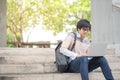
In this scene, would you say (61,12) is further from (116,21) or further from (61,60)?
(61,60)

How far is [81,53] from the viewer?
612 cm

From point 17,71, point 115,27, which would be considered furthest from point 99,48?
point 115,27

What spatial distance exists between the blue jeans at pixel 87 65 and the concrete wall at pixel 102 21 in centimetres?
365

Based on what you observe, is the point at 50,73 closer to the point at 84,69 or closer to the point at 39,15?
the point at 84,69

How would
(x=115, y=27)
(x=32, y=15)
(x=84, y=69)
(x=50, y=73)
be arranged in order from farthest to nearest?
1. (x=32, y=15)
2. (x=115, y=27)
3. (x=50, y=73)
4. (x=84, y=69)

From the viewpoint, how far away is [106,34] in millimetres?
9828

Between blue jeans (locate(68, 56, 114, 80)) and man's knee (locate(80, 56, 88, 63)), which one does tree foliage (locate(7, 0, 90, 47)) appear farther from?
man's knee (locate(80, 56, 88, 63))

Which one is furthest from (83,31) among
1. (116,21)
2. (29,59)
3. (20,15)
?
(20,15)

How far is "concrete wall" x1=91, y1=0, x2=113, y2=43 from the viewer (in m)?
9.77

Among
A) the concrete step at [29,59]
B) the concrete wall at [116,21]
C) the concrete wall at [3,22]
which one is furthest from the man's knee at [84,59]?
the concrete wall at [3,22]

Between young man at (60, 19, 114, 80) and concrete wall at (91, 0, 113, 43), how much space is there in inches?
142

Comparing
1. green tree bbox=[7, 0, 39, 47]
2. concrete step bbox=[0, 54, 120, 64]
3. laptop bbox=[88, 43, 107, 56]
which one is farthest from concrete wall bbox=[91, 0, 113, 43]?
green tree bbox=[7, 0, 39, 47]

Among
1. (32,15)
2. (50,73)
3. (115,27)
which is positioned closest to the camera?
(50,73)

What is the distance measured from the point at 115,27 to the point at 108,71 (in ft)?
9.39
